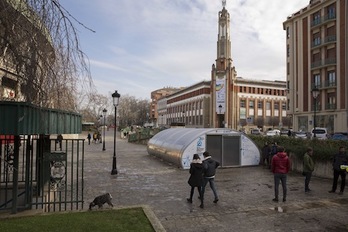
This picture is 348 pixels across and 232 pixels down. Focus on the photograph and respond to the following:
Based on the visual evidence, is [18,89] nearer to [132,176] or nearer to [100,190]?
[100,190]

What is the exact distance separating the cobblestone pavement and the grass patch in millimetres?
947

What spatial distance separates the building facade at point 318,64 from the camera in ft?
151

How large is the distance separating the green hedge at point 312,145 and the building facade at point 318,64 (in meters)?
27.3

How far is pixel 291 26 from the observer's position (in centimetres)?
5725

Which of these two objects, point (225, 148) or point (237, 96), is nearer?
point (225, 148)

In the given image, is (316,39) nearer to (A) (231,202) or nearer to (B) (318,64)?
(B) (318,64)

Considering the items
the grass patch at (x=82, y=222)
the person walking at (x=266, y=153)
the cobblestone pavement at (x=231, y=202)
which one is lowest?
the cobblestone pavement at (x=231, y=202)

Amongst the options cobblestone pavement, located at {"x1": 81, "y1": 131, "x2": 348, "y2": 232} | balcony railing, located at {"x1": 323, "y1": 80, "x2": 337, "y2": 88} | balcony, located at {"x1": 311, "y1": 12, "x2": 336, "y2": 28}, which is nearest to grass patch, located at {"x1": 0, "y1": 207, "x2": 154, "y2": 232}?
cobblestone pavement, located at {"x1": 81, "y1": 131, "x2": 348, "y2": 232}

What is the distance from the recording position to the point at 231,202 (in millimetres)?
10102

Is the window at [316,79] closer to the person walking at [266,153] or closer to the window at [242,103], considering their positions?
the person walking at [266,153]

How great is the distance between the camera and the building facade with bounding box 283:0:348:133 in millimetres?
46062

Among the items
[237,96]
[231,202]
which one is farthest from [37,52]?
[237,96]

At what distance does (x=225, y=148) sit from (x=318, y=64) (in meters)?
38.6

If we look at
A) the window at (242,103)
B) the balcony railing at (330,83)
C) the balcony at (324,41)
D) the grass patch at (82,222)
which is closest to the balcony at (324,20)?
the balcony at (324,41)
